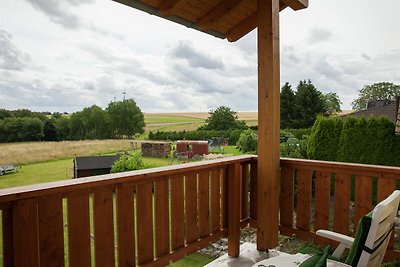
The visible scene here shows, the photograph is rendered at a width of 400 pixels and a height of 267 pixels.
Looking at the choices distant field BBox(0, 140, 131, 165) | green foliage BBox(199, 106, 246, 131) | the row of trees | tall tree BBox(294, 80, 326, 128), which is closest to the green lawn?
distant field BBox(0, 140, 131, 165)

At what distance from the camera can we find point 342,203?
8.27 feet

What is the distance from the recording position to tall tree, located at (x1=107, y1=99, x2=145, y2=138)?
4750mm

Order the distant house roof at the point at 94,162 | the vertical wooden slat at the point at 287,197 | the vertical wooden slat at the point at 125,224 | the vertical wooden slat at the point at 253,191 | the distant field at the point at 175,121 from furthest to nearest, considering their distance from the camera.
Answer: the distant field at the point at 175,121, the distant house roof at the point at 94,162, the vertical wooden slat at the point at 253,191, the vertical wooden slat at the point at 287,197, the vertical wooden slat at the point at 125,224

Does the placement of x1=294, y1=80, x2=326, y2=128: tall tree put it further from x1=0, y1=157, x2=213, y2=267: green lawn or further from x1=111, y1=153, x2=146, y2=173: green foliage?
x1=0, y1=157, x2=213, y2=267: green lawn

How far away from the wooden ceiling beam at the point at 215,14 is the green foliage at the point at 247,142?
160 inches

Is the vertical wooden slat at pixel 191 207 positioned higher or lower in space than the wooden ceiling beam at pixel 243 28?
lower

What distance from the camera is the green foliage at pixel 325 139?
21.6 feet

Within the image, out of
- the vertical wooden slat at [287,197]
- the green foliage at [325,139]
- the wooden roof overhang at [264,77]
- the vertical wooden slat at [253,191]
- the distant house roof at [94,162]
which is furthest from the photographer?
the green foliage at [325,139]

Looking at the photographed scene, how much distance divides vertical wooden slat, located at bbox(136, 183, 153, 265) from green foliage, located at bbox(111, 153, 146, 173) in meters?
2.89

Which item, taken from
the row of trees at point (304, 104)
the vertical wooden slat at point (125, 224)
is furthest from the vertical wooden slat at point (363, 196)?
the row of trees at point (304, 104)

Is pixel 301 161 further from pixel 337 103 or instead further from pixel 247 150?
pixel 337 103

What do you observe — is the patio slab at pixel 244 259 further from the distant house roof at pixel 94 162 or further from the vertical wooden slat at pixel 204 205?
the distant house roof at pixel 94 162

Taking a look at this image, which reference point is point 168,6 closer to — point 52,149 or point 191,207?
point 191,207

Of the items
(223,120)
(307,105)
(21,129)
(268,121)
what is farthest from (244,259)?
(307,105)
